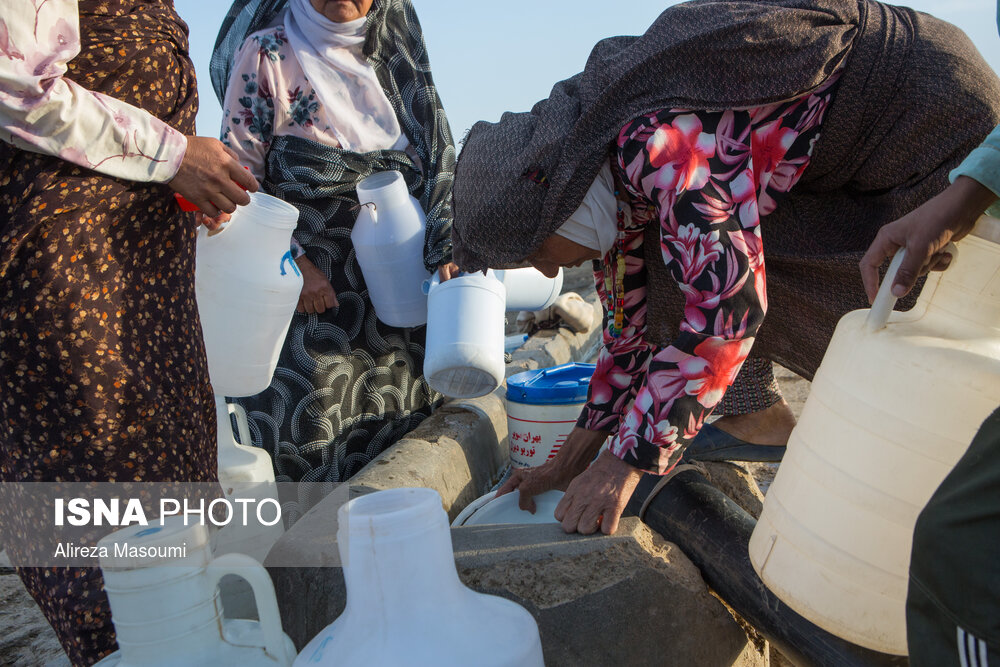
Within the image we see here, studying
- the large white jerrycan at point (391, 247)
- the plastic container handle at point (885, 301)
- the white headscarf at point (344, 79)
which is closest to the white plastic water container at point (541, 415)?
the large white jerrycan at point (391, 247)

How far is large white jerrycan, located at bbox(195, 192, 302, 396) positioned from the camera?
87.0 inches

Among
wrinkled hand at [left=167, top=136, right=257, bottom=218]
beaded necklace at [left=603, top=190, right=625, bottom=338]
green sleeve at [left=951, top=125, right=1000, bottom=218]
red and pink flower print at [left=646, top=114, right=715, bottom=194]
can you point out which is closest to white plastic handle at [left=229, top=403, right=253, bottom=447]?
wrinkled hand at [left=167, top=136, right=257, bottom=218]

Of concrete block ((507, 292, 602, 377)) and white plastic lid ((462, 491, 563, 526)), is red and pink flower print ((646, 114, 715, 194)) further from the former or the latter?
concrete block ((507, 292, 602, 377))

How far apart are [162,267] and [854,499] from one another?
150 centimetres

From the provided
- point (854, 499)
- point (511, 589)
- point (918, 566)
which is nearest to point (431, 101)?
point (511, 589)

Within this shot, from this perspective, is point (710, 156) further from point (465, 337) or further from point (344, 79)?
point (344, 79)

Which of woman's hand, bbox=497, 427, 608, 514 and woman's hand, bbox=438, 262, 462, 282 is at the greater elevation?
woman's hand, bbox=438, 262, 462, 282

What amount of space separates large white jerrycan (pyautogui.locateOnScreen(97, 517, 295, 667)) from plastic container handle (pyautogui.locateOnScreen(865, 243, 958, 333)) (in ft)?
3.76

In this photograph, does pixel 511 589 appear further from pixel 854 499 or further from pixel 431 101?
pixel 431 101

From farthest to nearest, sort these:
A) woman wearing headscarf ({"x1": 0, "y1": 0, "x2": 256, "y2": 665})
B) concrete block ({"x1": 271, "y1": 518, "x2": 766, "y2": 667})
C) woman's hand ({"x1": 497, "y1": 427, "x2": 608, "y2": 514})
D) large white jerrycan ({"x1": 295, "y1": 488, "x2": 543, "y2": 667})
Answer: woman's hand ({"x1": 497, "y1": 427, "x2": 608, "y2": 514}) < concrete block ({"x1": 271, "y1": 518, "x2": 766, "y2": 667}) < woman wearing headscarf ({"x1": 0, "y1": 0, "x2": 256, "y2": 665}) < large white jerrycan ({"x1": 295, "y1": 488, "x2": 543, "y2": 667})

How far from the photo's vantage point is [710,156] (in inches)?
71.7

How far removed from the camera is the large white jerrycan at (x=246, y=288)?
221cm

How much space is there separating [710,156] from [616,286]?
0.64 m

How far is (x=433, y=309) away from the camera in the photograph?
113 inches
